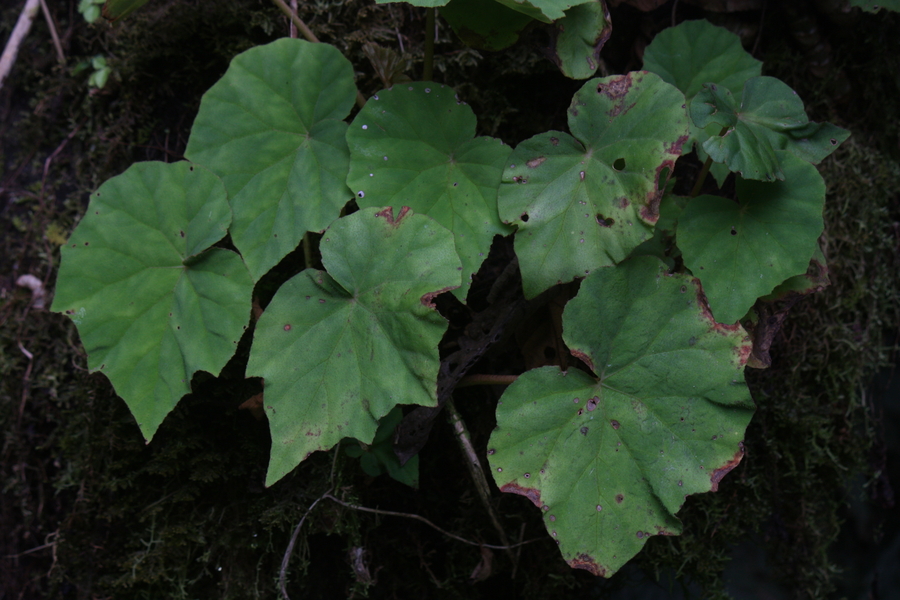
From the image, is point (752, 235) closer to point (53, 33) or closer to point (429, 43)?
point (429, 43)

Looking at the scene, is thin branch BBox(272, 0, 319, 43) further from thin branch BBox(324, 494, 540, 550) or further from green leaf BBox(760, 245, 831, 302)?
green leaf BBox(760, 245, 831, 302)

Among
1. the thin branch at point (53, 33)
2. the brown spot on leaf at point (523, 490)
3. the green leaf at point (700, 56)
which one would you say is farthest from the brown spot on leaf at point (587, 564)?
the thin branch at point (53, 33)


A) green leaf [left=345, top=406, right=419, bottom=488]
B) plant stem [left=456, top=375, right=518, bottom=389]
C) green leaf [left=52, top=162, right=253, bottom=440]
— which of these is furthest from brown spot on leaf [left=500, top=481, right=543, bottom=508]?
green leaf [left=52, top=162, right=253, bottom=440]

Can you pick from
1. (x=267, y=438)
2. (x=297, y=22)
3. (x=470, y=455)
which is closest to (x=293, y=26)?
(x=297, y=22)

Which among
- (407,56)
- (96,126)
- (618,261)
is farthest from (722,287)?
(96,126)

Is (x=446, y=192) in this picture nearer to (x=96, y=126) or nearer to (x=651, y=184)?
(x=651, y=184)
